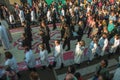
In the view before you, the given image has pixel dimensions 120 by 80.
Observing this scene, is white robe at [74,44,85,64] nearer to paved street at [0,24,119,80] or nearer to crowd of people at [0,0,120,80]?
crowd of people at [0,0,120,80]

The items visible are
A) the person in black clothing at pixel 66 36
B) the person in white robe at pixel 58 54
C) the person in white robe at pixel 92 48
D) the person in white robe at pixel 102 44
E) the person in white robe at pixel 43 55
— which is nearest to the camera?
the person in white robe at pixel 43 55

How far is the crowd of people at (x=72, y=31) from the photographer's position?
11547 mm

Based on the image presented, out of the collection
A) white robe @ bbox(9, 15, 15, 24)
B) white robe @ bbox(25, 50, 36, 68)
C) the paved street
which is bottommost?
the paved street

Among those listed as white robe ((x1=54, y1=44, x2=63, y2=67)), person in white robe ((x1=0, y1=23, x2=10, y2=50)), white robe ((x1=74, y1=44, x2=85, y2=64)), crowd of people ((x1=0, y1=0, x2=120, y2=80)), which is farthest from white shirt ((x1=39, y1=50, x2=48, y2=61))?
person in white robe ((x1=0, y1=23, x2=10, y2=50))

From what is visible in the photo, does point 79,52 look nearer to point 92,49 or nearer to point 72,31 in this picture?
point 92,49

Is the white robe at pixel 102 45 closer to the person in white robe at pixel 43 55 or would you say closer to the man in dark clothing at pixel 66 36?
the man in dark clothing at pixel 66 36

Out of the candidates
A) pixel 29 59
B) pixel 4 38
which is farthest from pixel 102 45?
pixel 4 38

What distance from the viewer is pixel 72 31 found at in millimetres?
15734

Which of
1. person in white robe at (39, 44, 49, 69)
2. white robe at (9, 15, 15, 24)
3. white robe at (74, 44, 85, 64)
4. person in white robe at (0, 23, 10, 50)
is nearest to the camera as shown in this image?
person in white robe at (39, 44, 49, 69)

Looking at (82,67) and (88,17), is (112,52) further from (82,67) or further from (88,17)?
(88,17)

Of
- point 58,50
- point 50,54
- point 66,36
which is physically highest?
point 66,36

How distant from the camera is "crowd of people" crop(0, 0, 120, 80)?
11.5 metres

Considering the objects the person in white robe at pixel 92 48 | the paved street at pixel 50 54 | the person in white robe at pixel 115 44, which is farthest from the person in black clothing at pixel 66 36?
the person in white robe at pixel 115 44

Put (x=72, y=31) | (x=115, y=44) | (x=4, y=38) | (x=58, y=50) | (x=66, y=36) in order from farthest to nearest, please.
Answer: (x=72, y=31), (x=66, y=36), (x=4, y=38), (x=115, y=44), (x=58, y=50)
